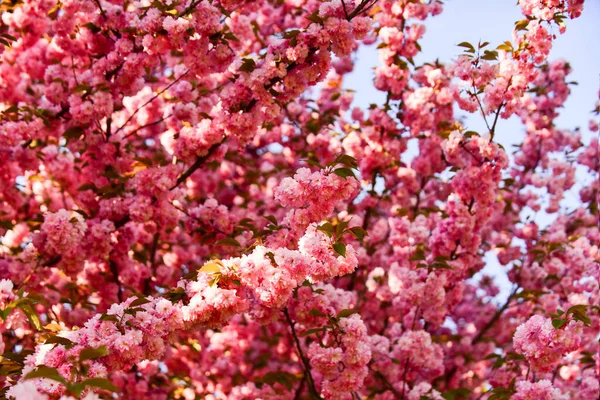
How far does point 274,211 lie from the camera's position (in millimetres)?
6602

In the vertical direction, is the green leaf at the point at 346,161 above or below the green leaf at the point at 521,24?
below

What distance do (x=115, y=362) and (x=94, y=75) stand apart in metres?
2.52

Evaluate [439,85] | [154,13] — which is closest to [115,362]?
[154,13]

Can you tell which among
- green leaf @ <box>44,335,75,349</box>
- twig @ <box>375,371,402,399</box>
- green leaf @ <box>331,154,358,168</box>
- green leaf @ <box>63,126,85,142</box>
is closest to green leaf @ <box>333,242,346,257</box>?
green leaf @ <box>331,154,358,168</box>

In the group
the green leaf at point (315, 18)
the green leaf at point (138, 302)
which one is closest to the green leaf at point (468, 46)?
the green leaf at point (315, 18)

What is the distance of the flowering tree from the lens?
2.87 meters

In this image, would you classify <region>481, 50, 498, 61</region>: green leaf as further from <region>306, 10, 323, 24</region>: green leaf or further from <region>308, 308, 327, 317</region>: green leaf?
<region>308, 308, 327, 317</region>: green leaf

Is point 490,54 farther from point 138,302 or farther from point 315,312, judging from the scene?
point 138,302

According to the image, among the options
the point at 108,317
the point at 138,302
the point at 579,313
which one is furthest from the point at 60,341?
the point at 579,313

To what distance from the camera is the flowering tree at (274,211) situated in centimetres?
287

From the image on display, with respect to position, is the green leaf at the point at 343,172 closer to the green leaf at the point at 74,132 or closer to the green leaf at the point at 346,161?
the green leaf at the point at 346,161

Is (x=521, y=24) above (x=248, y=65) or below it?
above

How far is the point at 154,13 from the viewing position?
12.8ft

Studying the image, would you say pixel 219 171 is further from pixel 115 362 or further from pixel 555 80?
pixel 115 362
